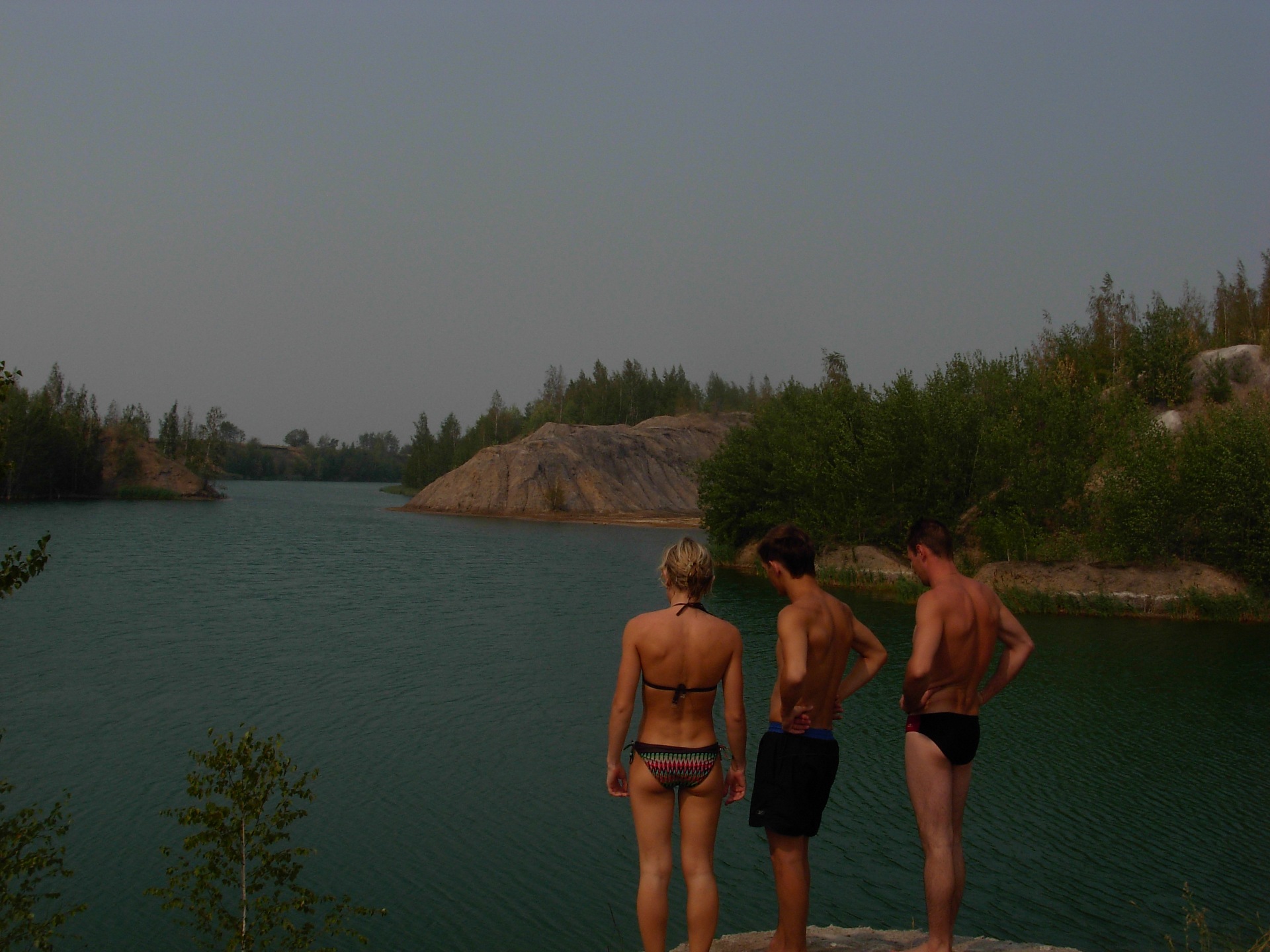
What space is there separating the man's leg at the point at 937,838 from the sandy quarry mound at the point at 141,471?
109330 mm

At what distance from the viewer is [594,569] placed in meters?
44.3

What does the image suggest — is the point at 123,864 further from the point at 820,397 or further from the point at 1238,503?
the point at 820,397

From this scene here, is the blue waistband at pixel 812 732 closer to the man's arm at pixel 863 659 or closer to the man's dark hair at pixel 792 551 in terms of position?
the man's arm at pixel 863 659

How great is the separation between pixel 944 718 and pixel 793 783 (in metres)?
1.04

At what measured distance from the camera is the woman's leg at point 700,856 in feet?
19.2

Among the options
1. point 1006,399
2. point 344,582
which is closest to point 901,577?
point 1006,399

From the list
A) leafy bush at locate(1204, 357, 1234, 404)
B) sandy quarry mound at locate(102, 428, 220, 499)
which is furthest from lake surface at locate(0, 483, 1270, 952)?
sandy quarry mound at locate(102, 428, 220, 499)

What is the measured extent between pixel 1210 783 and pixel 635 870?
8.87 m

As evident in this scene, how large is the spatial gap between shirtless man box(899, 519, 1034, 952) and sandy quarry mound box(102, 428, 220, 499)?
4303 inches

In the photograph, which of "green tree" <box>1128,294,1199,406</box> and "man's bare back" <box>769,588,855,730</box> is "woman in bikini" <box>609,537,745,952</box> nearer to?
"man's bare back" <box>769,588,855,730</box>

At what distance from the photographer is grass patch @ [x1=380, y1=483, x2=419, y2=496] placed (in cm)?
13912

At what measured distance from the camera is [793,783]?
5715mm

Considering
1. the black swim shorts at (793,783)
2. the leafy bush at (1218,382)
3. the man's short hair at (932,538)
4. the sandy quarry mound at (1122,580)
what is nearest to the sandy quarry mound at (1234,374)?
the leafy bush at (1218,382)

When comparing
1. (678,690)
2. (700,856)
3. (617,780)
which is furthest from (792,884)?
(678,690)
